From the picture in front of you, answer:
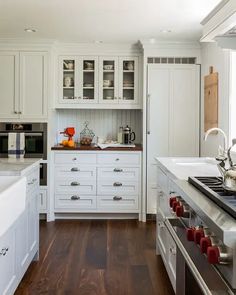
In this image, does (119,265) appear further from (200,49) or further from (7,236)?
(200,49)

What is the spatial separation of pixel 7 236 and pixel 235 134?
2311 millimetres

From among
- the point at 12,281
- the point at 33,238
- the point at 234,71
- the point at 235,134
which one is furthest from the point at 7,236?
the point at 234,71

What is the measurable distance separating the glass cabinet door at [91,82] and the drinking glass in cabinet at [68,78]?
148 mm

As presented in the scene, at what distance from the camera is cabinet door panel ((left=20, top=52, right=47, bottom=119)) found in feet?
15.4

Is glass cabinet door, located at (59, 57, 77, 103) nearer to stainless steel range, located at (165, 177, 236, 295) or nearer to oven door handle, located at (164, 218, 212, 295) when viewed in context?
stainless steel range, located at (165, 177, 236, 295)

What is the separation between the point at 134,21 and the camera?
383 cm

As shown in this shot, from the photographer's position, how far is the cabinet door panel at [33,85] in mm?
4699

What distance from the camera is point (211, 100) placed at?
13.7ft

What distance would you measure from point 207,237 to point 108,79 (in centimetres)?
390

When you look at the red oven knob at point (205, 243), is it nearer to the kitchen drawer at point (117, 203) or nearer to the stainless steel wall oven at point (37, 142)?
the kitchen drawer at point (117, 203)

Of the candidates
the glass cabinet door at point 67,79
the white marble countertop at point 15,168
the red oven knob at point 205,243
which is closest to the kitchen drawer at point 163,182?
the white marble countertop at point 15,168

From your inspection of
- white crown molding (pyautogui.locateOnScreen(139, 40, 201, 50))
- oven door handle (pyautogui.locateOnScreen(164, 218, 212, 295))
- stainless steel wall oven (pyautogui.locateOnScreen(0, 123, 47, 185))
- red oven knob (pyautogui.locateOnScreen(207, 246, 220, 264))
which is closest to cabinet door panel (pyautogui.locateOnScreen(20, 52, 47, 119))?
stainless steel wall oven (pyautogui.locateOnScreen(0, 123, 47, 185))

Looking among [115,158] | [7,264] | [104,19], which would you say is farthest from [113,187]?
[7,264]

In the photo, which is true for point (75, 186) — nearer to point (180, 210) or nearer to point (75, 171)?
point (75, 171)
